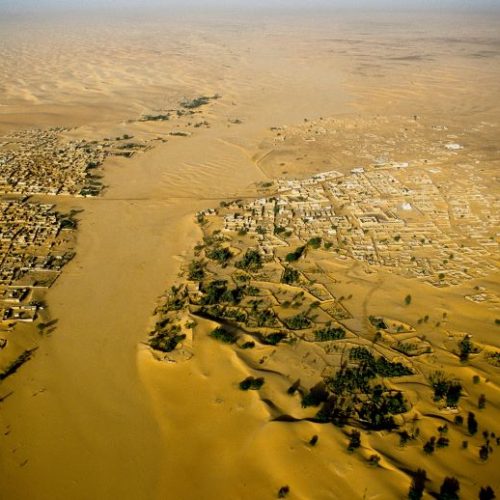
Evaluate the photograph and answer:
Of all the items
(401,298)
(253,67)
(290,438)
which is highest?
(253,67)

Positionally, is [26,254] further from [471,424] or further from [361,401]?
[471,424]

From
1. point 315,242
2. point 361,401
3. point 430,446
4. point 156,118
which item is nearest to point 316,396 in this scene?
point 361,401

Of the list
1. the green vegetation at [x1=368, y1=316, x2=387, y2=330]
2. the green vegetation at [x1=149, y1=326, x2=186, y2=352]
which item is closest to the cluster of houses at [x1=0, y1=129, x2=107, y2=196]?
the green vegetation at [x1=149, y1=326, x2=186, y2=352]

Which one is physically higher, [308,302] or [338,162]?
[338,162]

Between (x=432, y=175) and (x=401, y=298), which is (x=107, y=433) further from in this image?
(x=432, y=175)

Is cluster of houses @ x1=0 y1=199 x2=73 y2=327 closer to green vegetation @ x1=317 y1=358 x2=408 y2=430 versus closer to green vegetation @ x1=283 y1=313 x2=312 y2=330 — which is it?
green vegetation @ x1=283 y1=313 x2=312 y2=330

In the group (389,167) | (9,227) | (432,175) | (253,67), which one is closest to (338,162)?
(389,167)
